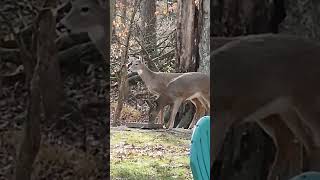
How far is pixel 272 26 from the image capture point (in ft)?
5.80

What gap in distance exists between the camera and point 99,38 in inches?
77.2

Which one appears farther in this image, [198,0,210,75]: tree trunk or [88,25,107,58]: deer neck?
[198,0,210,75]: tree trunk

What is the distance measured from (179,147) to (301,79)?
13.3 ft

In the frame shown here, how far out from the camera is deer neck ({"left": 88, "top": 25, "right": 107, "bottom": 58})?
1959 mm

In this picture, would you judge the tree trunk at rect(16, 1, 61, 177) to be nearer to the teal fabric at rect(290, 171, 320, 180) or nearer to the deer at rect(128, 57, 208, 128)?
the teal fabric at rect(290, 171, 320, 180)

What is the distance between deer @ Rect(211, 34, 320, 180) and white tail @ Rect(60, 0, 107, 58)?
0.37 metres

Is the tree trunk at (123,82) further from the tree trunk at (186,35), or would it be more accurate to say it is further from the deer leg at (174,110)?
the deer leg at (174,110)

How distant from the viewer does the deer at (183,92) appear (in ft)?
23.2

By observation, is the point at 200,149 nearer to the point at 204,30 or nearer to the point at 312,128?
the point at 312,128

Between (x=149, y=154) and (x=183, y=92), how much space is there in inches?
80.7

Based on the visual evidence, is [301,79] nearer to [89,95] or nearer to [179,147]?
[89,95]

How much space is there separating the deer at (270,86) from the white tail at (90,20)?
1.22 ft

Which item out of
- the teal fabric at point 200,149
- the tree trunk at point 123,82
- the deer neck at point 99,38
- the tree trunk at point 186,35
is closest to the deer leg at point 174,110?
the tree trunk at point 186,35

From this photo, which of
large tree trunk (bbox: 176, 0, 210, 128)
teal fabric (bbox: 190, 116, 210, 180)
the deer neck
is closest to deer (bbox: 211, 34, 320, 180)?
the deer neck
